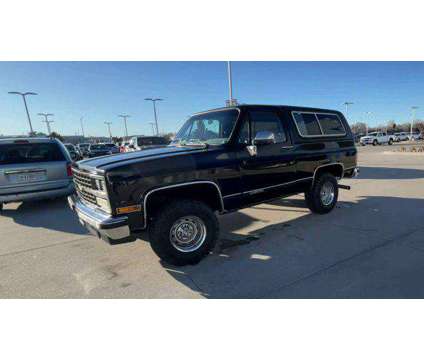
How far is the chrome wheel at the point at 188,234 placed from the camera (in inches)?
130

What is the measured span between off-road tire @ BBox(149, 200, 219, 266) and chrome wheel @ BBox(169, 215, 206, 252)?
5cm

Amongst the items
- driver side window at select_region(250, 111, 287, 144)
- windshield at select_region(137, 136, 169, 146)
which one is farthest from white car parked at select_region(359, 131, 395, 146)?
driver side window at select_region(250, 111, 287, 144)

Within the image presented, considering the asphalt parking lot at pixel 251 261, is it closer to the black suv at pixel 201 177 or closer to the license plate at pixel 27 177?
the black suv at pixel 201 177

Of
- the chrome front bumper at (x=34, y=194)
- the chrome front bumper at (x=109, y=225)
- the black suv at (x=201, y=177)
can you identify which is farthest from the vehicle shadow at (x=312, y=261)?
the chrome front bumper at (x=34, y=194)

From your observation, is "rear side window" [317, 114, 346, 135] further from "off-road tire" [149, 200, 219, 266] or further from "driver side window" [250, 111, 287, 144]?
"off-road tire" [149, 200, 219, 266]

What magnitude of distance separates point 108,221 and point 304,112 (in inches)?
156

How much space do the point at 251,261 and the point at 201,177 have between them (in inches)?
51.0

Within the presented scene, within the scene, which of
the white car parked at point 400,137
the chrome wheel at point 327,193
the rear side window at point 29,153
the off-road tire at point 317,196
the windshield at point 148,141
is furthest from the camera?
the white car parked at point 400,137

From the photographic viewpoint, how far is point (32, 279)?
3.21 meters

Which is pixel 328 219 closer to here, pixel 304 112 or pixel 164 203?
pixel 304 112

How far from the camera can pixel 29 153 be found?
5945 millimetres

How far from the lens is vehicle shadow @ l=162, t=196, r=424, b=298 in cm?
275

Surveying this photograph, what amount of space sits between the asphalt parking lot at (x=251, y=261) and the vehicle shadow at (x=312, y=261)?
0.4 inches

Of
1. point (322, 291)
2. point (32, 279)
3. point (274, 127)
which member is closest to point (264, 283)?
point (322, 291)
